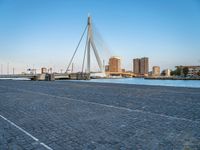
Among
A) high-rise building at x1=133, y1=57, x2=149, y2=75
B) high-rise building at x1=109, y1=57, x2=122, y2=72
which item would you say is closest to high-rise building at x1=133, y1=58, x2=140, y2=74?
high-rise building at x1=133, y1=57, x2=149, y2=75

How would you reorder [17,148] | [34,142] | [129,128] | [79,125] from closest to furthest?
1. [17,148]
2. [34,142]
3. [129,128]
4. [79,125]

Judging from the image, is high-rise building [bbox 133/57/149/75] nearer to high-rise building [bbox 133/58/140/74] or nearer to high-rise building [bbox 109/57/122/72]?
high-rise building [bbox 133/58/140/74]

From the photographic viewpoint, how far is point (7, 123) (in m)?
5.68

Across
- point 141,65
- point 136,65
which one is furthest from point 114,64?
point 136,65

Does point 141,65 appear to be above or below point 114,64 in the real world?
above

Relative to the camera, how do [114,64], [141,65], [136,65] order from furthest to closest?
[136,65], [141,65], [114,64]

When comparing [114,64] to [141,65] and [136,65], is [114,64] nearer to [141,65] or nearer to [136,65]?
[141,65]

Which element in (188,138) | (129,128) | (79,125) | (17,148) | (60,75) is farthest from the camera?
(60,75)

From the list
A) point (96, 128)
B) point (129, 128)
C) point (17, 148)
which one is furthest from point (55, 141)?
point (129, 128)

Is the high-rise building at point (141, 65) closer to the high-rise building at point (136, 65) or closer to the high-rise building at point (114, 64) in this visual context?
the high-rise building at point (136, 65)

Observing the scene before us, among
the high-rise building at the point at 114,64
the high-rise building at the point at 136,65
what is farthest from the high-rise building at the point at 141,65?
the high-rise building at the point at 114,64

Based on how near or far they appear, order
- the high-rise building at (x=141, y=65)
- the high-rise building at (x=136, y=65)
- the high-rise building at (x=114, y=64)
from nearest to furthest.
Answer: the high-rise building at (x=114, y=64) < the high-rise building at (x=141, y=65) < the high-rise building at (x=136, y=65)

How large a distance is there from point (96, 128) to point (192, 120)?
3028 mm

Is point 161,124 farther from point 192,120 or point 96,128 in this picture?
point 96,128
